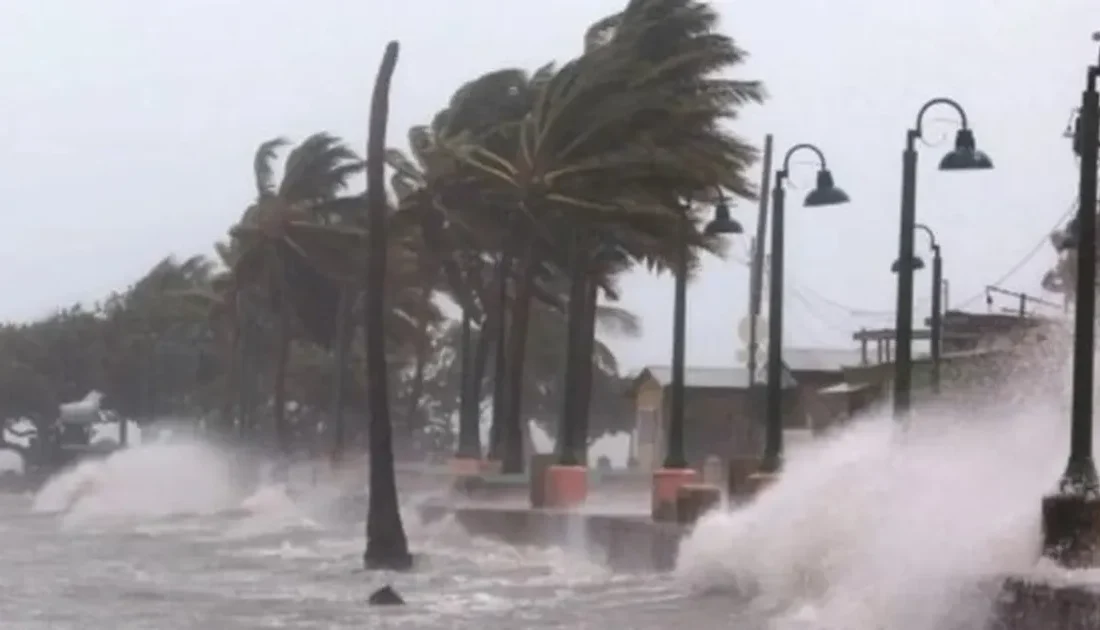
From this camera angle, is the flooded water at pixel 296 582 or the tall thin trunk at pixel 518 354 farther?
the tall thin trunk at pixel 518 354

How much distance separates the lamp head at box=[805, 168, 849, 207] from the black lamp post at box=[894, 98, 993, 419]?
1.45 m

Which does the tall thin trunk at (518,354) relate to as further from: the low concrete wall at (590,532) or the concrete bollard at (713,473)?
the low concrete wall at (590,532)

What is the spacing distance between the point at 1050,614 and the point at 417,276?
46426mm

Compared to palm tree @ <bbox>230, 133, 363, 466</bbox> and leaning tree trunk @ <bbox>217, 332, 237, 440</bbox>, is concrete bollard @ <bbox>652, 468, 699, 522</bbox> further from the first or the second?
leaning tree trunk @ <bbox>217, 332, 237, 440</bbox>

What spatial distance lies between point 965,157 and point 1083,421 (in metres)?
4.98

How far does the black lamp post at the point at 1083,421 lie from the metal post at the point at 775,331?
33.1 feet

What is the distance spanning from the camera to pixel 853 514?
2181 centimetres

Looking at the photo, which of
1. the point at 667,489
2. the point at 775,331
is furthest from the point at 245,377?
the point at 775,331

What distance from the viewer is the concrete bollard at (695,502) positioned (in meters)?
27.4

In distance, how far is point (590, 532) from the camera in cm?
3045

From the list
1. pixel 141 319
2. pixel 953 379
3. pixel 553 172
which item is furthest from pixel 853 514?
pixel 141 319

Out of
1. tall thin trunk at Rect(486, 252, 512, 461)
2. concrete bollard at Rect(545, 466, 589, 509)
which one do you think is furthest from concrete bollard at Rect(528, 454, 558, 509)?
tall thin trunk at Rect(486, 252, 512, 461)

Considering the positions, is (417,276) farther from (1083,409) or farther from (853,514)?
(1083,409)

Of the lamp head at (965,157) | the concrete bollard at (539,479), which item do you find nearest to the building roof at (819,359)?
the concrete bollard at (539,479)
